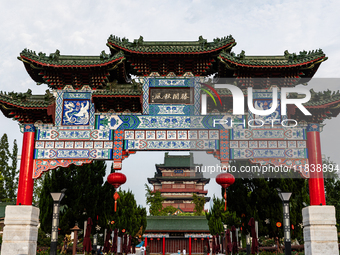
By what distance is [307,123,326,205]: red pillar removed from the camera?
11305 millimetres

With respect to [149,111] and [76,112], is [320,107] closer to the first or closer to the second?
[149,111]

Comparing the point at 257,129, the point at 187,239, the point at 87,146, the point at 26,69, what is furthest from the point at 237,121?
the point at 187,239

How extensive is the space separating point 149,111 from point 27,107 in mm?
4187

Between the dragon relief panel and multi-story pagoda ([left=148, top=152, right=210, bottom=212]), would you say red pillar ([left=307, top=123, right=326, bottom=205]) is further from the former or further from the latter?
multi-story pagoda ([left=148, top=152, right=210, bottom=212])

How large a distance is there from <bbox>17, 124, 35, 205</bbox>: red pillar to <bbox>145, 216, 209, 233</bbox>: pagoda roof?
2578 cm

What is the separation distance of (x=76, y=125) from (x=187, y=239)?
2882 cm

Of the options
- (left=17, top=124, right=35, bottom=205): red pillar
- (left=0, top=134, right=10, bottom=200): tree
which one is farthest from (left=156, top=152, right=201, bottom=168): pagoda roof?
(left=17, top=124, right=35, bottom=205): red pillar

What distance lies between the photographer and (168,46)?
1218 centimetres

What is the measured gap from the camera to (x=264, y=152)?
1177 cm

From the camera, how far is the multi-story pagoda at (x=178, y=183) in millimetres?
46938

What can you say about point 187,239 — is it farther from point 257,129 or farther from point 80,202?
point 257,129

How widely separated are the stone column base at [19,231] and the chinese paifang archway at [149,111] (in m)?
0.44

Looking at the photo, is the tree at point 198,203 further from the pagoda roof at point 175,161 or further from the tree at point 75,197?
the tree at point 75,197

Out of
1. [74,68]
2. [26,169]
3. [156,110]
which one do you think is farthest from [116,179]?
[74,68]
